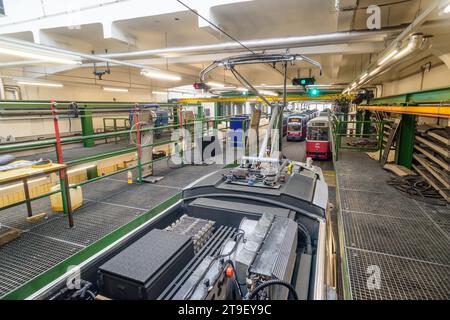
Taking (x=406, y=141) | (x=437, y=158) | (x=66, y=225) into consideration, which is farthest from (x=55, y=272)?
(x=406, y=141)

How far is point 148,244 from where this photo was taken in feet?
4.84

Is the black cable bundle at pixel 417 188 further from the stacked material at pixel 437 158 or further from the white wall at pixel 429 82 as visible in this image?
the white wall at pixel 429 82

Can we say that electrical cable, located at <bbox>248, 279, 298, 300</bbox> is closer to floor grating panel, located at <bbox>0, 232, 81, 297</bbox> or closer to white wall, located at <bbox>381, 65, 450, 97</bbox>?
floor grating panel, located at <bbox>0, 232, 81, 297</bbox>

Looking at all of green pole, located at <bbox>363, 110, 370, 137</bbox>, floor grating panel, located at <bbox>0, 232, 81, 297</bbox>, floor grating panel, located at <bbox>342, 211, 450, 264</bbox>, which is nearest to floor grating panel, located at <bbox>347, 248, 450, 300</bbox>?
floor grating panel, located at <bbox>342, 211, 450, 264</bbox>

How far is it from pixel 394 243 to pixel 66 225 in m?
3.67

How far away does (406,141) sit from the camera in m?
5.82

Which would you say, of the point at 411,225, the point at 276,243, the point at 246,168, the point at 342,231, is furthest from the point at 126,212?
the point at 411,225

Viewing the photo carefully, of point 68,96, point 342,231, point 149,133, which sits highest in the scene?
point 68,96

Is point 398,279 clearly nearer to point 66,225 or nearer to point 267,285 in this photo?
point 267,285

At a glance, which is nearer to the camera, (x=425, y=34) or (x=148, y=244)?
(x=148, y=244)

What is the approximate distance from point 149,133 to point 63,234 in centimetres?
259

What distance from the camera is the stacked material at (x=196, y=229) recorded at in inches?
70.8

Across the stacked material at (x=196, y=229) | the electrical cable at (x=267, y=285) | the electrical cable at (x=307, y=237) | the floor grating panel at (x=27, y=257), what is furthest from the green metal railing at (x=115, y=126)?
the electrical cable at (x=267, y=285)

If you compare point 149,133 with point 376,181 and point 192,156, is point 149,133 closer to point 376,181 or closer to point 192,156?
point 192,156
